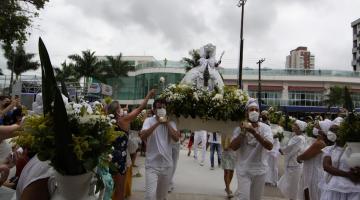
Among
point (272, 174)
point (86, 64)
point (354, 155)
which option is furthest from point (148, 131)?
point (86, 64)

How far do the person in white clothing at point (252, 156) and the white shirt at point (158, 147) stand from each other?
1240 millimetres

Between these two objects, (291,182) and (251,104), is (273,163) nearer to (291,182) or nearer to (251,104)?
(291,182)

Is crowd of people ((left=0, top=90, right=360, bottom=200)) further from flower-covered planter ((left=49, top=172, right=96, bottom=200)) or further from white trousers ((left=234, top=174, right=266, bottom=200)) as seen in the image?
flower-covered planter ((left=49, top=172, right=96, bottom=200))

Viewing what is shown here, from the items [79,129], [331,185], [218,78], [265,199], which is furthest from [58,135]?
[265,199]

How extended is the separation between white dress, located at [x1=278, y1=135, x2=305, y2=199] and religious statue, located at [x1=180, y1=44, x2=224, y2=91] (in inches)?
73.5

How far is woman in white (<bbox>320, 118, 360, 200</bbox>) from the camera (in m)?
5.09

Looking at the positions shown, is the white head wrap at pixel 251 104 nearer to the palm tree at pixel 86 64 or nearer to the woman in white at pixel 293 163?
the woman in white at pixel 293 163

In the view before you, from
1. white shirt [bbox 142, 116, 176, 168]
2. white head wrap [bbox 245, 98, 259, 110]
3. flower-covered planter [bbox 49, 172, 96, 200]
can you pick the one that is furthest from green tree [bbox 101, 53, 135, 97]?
flower-covered planter [bbox 49, 172, 96, 200]

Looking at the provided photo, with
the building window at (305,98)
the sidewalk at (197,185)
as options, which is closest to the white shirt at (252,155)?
the sidewalk at (197,185)

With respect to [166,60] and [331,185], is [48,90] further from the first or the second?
[166,60]

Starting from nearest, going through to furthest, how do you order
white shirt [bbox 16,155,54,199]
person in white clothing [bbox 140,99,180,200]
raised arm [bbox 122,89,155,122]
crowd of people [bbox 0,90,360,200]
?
1. white shirt [bbox 16,155,54,199]
2. crowd of people [bbox 0,90,360,200]
3. raised arm [bbox 122,89,155,122]
4. person in white clothing [bbox 140,99,180,200]

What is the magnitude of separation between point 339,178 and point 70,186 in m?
3.29

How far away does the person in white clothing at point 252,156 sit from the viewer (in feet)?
21.6

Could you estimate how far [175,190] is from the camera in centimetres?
1048
